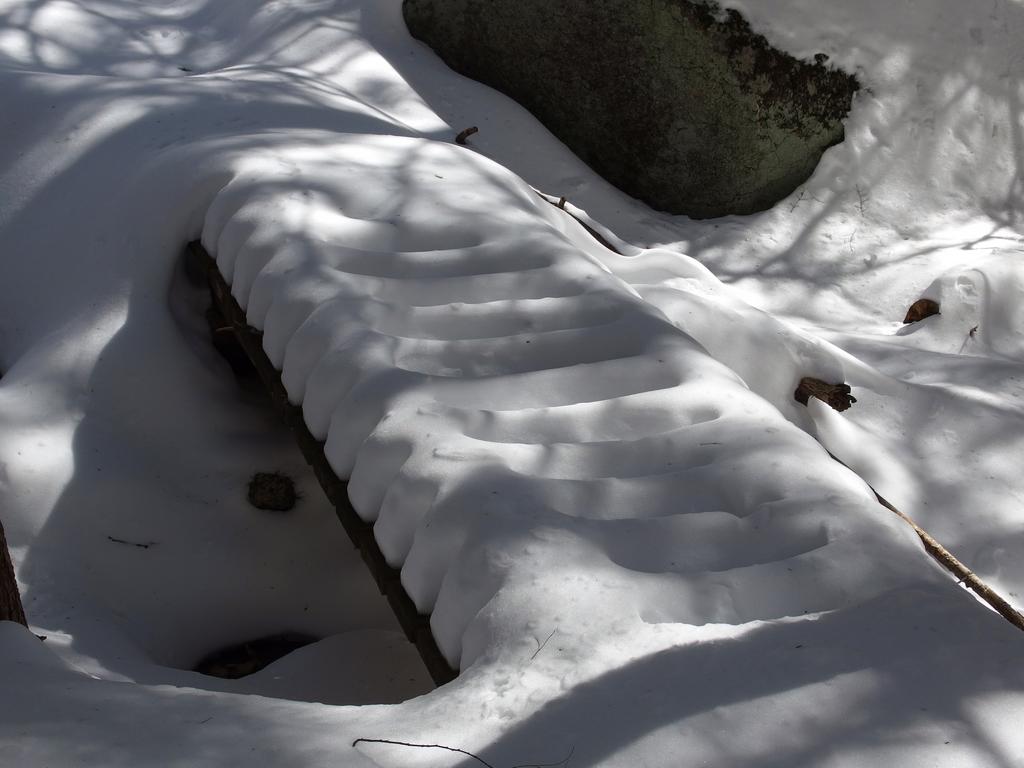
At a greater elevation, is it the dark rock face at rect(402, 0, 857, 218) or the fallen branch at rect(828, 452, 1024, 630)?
the dark rock face at rect(402, 0, 857, 218)

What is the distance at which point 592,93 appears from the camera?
5.23 meters

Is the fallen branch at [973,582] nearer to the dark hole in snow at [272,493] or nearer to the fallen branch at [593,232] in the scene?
the dark hole in snow at [272,493]

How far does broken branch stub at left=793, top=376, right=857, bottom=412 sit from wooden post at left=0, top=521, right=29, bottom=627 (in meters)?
2.53

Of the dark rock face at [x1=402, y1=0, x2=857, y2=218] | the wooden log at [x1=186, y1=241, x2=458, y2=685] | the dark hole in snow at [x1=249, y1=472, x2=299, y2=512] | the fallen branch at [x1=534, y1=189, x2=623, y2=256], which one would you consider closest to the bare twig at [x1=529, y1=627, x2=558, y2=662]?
the wooden log at [x1=186, y1=241, x2=458, y2=685]

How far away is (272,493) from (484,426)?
986mm

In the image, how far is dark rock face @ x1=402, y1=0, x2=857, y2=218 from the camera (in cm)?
510

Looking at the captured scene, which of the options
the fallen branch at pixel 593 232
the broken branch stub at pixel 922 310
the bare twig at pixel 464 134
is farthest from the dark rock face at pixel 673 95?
the broken branch stub at pixel 922 310

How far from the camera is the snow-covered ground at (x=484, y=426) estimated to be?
1572 millimetres

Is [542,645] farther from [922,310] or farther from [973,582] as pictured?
[922,310]

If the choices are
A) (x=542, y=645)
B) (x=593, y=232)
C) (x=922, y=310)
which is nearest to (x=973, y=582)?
(x=542, y=645)

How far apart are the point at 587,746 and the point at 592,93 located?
4304mm

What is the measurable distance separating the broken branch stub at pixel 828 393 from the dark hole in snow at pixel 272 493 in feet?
5.80

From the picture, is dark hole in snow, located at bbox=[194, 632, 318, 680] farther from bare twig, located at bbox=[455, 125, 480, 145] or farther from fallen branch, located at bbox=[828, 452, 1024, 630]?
bare twig, located at bbox=[455, 125, 480, 145]

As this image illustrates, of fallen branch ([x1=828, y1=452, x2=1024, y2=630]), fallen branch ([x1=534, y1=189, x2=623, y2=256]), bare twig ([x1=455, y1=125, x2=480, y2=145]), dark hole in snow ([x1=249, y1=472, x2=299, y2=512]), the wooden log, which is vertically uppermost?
bare twig ([x1=455, y1=125, x2=480, y2=145])
